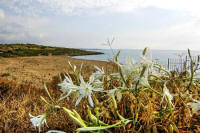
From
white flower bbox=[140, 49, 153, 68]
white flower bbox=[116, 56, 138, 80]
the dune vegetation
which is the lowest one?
the dune vegetation

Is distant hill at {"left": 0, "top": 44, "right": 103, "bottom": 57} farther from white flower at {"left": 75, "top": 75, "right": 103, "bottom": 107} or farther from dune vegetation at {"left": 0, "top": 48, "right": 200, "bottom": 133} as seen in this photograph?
Answer: white flower at {"left": 75, "top": 75, "right": 103, "bottom": 107}

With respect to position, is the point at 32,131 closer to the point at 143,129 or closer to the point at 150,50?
the point at 143,129

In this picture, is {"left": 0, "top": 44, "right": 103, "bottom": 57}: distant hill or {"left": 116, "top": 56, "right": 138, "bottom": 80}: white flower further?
{"left": 0, "top": 44, "right": 103, "bottom": 57}: distant hill

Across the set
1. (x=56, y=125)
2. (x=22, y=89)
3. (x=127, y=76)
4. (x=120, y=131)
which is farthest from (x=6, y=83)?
(x=127, y=76)

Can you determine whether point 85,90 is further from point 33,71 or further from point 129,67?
point 33,71

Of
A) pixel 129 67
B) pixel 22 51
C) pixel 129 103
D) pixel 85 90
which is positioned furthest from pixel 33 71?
pixel 22 51

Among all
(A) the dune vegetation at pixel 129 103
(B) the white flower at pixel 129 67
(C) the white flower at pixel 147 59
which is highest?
(C) the white flower at pixel 147 59

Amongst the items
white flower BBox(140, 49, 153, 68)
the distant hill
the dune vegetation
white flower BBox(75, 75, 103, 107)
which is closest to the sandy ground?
the dune vegetation

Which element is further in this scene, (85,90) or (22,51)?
(22,51)

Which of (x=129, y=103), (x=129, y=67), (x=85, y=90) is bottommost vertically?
(x=129, y=103)

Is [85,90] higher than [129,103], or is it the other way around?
[85,90]

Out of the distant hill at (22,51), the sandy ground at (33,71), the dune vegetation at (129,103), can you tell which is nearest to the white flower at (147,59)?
the dune vegetation at (129,103)

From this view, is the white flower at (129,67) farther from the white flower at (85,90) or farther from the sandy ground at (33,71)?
the sandy ground at (33,71)

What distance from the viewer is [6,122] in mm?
1560
